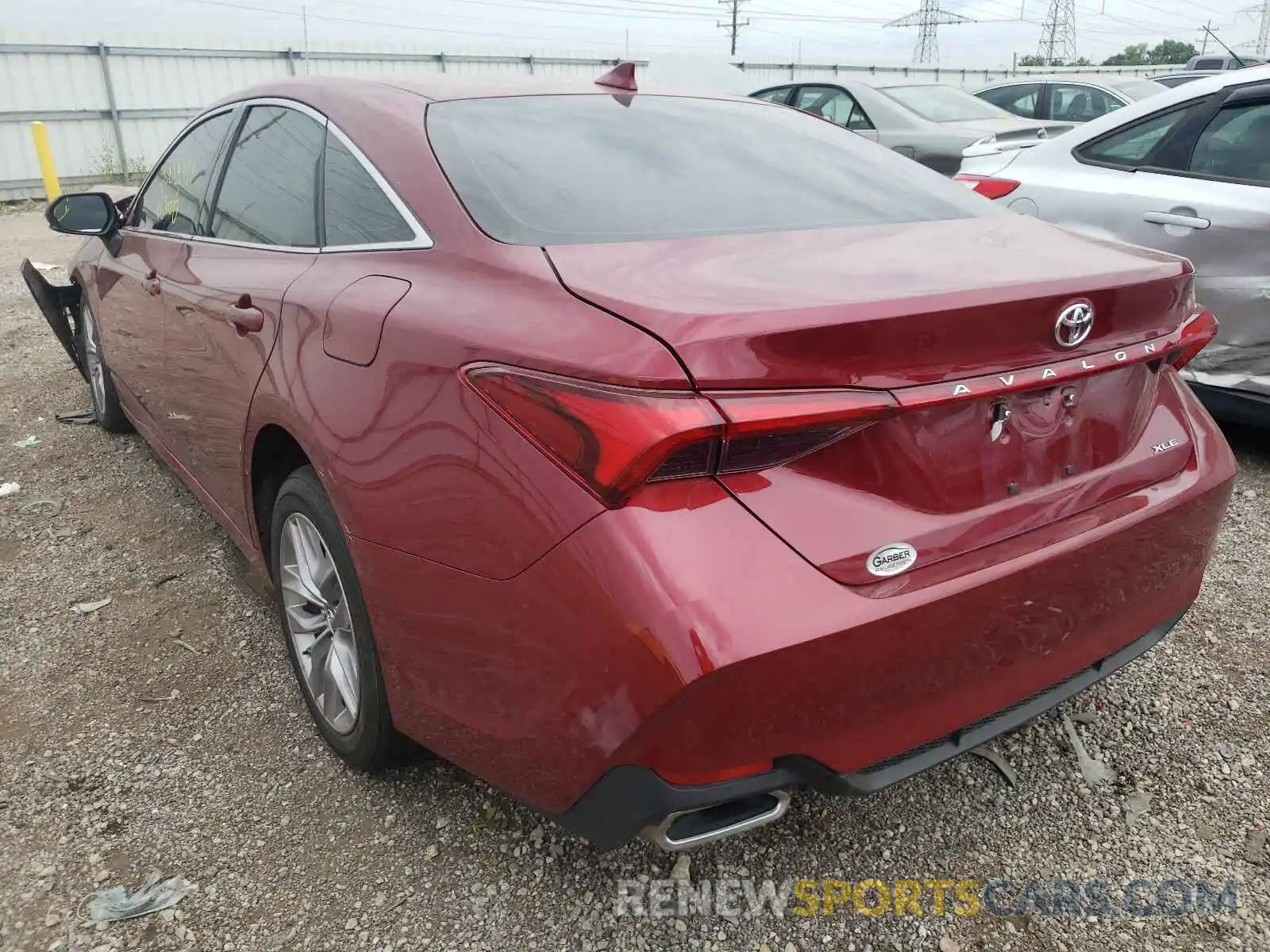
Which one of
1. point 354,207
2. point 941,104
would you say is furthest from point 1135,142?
point 941,104

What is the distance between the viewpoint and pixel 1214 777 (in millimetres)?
2234

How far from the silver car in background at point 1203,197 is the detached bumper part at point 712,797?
9.09ft

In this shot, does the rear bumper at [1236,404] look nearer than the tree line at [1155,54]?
Yes

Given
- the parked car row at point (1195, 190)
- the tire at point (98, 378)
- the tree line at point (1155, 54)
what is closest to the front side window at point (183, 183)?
the tire at point (98, 378)

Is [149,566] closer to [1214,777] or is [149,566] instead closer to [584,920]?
[584,920]

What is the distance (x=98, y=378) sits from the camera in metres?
4.49

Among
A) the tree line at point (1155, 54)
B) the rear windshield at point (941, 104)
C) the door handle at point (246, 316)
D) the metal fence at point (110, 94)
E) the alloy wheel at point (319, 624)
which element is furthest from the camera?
the tree line at point (1155, 54)

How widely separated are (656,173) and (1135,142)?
3114 mm

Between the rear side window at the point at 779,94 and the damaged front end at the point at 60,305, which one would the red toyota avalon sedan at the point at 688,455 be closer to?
the damaged front end at the point at 60,305

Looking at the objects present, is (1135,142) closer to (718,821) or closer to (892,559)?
(892,559)

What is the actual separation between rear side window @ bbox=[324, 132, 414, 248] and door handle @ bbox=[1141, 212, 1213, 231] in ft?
10.6

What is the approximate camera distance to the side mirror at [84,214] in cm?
353

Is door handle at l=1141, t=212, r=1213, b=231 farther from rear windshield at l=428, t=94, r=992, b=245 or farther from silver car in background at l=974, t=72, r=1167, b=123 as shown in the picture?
silver car in background at l=974, t=72, r=1167, b=123

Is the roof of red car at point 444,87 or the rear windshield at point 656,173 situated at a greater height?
the roof of red car at point 444,87
